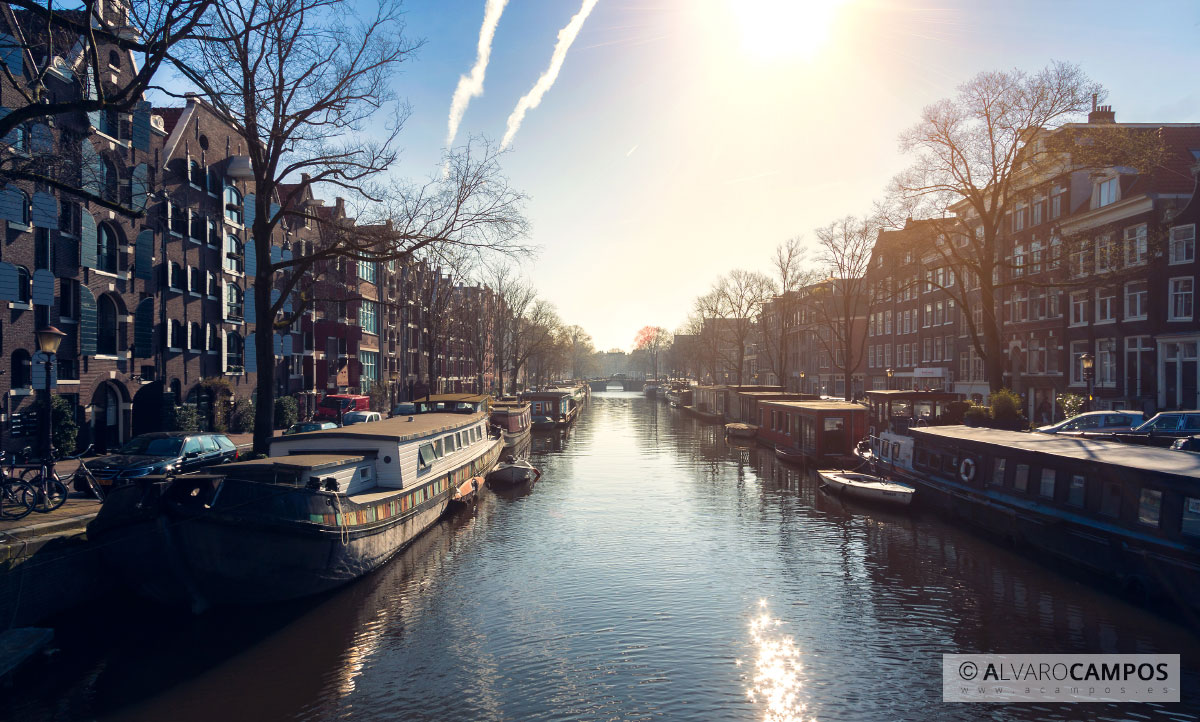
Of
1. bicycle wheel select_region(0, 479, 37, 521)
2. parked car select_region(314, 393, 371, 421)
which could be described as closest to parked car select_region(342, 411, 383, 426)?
parked car select_region(314, 393, 371, 421)

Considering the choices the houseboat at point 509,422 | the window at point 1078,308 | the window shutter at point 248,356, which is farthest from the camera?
the houseboat at point 509,422

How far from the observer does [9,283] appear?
26328 mm

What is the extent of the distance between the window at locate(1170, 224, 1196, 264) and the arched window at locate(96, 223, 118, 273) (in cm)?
5506

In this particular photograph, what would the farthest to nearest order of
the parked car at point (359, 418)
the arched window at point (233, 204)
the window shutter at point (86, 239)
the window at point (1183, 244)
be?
the arched window at point (233, 204) → the parked car at point (359, 418) → the window at point (1183, 244) → the window shutter at point (86, 239)

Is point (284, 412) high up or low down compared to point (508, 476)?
up

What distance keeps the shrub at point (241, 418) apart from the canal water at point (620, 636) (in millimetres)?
23340

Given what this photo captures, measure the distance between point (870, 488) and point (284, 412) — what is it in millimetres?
34599

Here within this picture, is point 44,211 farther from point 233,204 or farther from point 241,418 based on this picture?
point 241,418

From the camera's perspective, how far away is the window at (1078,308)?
45.4 m

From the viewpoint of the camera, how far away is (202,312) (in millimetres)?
40312

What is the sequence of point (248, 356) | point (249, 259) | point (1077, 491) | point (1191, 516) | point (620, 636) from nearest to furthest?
point (620, 636)
point (1191, 516)
point (1077, 491)
point (248, 356)
point (249, 259)

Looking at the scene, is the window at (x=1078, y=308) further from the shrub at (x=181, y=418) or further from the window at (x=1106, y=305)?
the shrub at (x=181, y=418)

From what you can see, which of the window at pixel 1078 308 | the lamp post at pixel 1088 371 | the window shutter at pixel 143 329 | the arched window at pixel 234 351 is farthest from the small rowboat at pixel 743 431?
the window shutter at pixel 143 329

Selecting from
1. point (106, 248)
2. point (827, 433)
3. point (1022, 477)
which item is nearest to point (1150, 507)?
point (1022, 477)
